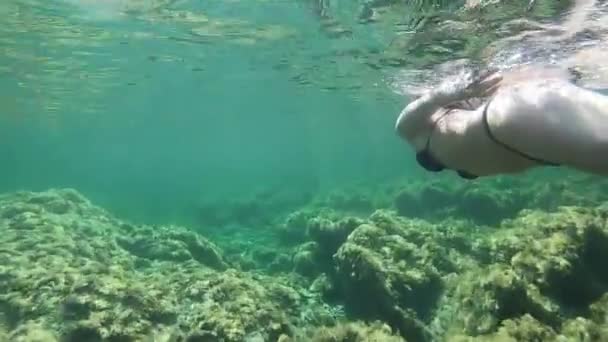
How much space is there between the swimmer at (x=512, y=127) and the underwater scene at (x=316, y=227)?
0.21 ft

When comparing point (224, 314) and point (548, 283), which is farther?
point (224, 314)

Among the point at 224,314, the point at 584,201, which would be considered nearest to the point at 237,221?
the point at 584,201

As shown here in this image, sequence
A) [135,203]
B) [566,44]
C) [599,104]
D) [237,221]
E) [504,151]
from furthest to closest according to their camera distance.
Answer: [135,203] < [237,221] < [566,44] < [504,151] < [599,104]

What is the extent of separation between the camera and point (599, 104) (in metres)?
2.18

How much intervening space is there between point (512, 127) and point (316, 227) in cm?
1227

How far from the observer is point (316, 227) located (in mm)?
14398

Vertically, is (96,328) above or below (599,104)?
below

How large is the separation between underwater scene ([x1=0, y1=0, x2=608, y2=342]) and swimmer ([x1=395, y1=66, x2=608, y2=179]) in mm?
65

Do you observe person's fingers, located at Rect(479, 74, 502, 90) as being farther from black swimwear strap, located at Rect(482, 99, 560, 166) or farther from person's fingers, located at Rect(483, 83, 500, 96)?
black swimwear strap, located at Rect(482, 99, 560, 166)

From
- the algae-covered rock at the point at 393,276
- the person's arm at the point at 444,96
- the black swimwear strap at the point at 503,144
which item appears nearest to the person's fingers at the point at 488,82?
the person's arm at the point at 444,96

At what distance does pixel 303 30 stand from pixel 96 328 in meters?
13.2

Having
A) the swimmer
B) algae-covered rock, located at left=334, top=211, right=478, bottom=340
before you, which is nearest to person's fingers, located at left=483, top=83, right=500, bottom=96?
the swimmer

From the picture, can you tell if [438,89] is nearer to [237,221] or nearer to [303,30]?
[303,30]

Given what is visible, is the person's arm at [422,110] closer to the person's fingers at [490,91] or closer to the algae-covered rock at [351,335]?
the person's fingers at [490,91]
